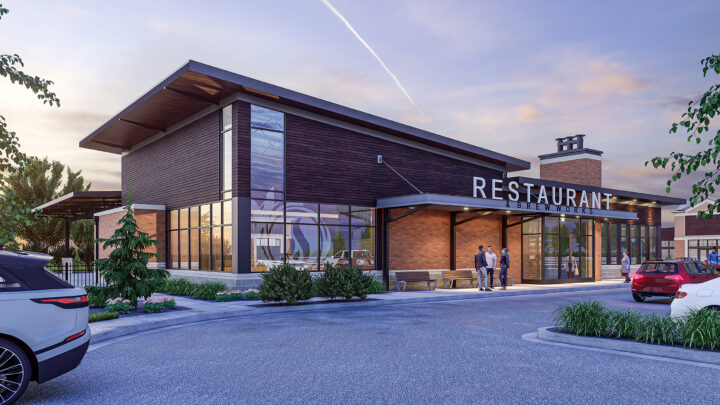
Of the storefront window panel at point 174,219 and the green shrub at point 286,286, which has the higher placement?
the storefront window panel at point 174,219

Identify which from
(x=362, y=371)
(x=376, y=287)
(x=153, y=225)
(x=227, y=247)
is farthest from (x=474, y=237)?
(x=362, y=371)

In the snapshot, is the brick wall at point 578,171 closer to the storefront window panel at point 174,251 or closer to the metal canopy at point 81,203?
the storefront window panel at point 174,251

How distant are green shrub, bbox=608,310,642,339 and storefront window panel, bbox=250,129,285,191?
47.1 ft

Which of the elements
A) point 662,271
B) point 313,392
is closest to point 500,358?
point 313,392

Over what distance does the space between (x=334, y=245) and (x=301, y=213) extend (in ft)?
7.30

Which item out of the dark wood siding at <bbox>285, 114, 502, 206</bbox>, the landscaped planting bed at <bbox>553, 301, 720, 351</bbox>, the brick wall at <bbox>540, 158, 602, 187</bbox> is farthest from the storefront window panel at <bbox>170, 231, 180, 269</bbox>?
the brick wall at <bbox>540, 158, 602, 187</bbox>

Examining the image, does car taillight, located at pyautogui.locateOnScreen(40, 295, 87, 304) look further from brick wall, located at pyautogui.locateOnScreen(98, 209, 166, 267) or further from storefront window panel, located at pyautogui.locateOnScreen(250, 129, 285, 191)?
brick wall, located at pyautogui.locateOnScreen(98, 209, 166, 267)

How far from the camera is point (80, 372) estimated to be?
795 cm

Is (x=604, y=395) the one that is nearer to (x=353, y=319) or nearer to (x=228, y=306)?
(x=353, y=319)

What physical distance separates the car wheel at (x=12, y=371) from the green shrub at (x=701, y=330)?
9765mm

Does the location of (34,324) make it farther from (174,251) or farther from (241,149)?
(174,251)

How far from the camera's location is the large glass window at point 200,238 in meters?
22.1

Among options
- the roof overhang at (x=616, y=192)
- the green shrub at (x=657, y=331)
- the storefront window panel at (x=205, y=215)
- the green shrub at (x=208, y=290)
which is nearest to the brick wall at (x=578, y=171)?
the roof overhang at (x=616, y=192)

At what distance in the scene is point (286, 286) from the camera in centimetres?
1734
